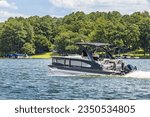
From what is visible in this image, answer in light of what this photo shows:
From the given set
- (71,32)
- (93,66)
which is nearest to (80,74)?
(93,66)

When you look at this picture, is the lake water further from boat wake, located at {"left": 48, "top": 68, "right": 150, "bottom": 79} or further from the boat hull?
the boat hull

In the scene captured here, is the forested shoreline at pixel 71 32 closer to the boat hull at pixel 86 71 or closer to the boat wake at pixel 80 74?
the boat wake at pixel 80 74

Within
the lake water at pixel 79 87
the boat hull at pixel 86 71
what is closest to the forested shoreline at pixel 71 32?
the boat hull at pixel 86 71

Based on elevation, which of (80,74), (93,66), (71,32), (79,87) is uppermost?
(71,32)

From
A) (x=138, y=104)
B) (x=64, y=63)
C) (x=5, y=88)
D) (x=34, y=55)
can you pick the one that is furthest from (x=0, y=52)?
(x=138, y=104)

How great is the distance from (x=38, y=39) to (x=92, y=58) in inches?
2424

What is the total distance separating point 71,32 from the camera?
302 feet

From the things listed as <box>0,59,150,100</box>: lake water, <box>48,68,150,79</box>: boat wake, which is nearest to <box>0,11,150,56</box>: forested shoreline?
<box>48,68,150,79</box>: boat wake

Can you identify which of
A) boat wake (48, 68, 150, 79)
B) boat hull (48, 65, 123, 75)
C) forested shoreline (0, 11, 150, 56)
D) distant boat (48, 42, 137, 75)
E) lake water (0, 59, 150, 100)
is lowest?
lake water (0, 59, 150, 100)

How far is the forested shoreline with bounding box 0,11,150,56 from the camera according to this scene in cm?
9469

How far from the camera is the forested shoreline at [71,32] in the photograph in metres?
94.7

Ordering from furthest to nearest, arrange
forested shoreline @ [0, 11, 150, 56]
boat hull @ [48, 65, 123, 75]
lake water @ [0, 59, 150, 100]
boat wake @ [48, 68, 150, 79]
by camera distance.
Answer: forested shoreline @ [0, 11, 150, 56] → boat hull @ [48, 65, 123, 75] → boat wake @ [48, 68, 150, 79] → lake water @ [0, 59, 150, 100]

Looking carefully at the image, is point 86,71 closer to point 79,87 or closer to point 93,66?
point 93,66

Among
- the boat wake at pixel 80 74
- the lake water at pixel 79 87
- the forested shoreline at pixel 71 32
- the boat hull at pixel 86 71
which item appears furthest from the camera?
the forested shoreline at pixel 71 32
